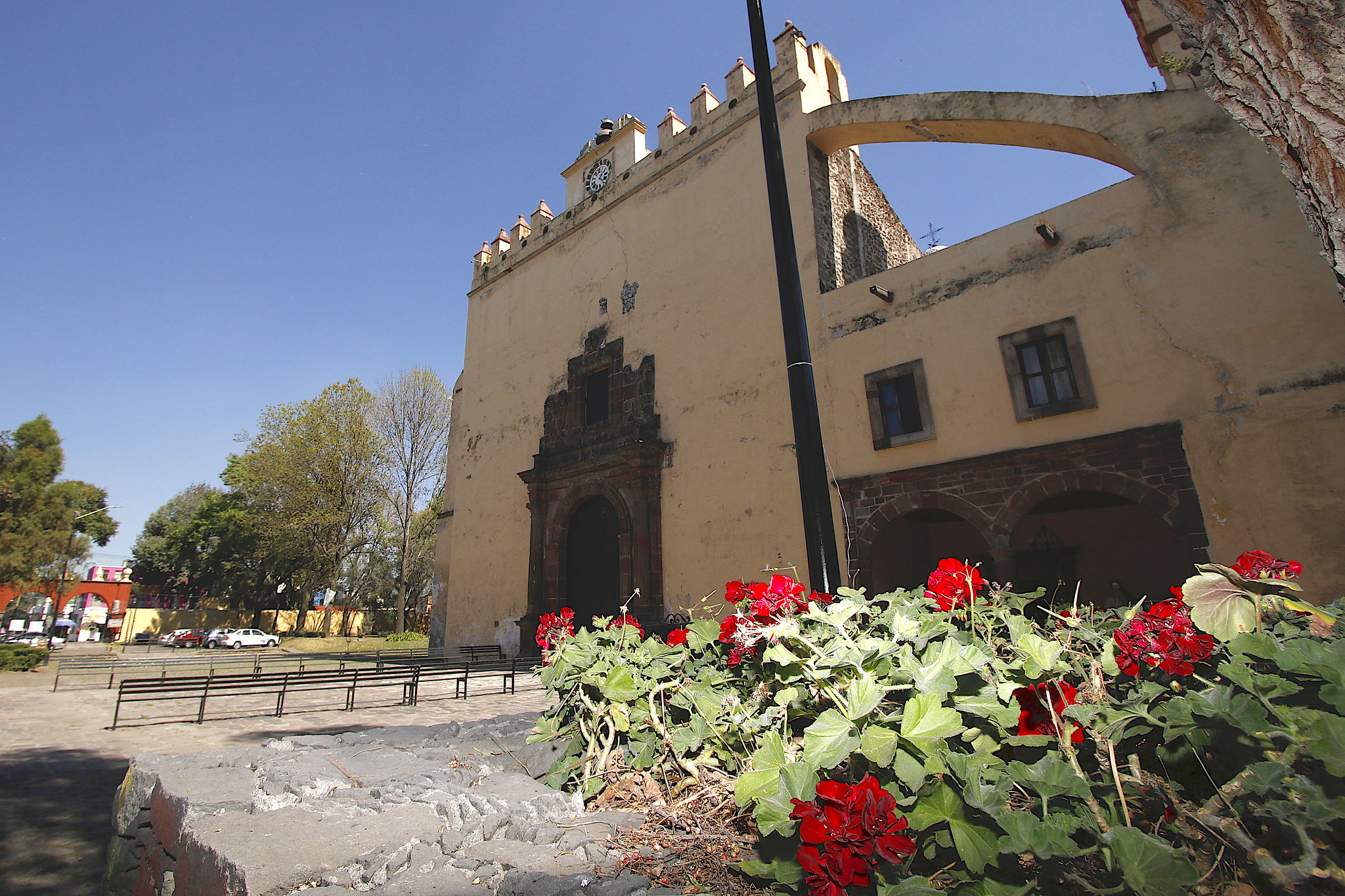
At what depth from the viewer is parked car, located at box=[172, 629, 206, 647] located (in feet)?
96.1

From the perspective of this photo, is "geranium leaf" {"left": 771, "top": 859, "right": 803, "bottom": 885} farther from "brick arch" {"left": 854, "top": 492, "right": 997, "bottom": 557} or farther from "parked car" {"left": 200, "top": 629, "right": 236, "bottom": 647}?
"parked car" {"left": 200, "top": 629, "right": 236, "bottom": 647}

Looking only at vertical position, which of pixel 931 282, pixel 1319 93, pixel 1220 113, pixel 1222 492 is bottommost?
pixel 1222 492

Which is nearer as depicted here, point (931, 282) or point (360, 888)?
point (360, 888)

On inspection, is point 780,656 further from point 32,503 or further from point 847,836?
point 32,503

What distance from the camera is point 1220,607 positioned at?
1.55 meters

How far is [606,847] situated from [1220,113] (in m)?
9.90

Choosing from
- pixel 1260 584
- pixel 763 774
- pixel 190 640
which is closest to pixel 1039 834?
pixel 763 774

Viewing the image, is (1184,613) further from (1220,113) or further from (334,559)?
(334,559)

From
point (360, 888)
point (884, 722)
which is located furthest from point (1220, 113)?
point (360, 888)

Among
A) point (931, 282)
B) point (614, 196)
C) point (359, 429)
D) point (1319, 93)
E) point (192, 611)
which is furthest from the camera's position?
point (192, 611)

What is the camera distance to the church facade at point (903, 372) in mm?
6648

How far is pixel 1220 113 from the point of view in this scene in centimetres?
706

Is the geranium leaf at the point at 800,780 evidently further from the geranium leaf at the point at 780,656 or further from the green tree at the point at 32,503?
the green tree at the point at 32,503

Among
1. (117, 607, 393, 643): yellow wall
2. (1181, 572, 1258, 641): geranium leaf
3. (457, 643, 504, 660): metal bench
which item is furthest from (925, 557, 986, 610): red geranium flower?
(117, 607, 393, 643): yellow wall
